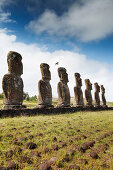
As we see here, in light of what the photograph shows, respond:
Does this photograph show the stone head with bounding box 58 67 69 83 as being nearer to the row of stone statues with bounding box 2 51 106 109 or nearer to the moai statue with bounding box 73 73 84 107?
the row of stone statues with bounding box 2 51 106 109

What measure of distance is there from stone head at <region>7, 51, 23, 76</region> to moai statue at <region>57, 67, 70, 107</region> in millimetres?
4408

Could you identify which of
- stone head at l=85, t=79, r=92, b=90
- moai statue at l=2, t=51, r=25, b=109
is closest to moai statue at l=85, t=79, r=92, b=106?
stone head at l=85, t=79, r=92, b=90

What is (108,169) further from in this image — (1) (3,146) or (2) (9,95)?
(2) (9,95)

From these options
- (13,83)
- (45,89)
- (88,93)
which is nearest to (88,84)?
(88,93)

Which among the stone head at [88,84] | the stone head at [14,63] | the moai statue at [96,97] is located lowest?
the moai statue at [96,97]

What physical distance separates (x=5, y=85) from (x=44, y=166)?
7.78 m

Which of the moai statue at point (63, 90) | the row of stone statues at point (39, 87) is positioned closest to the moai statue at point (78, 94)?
the row of stone statues at point (39, 87)

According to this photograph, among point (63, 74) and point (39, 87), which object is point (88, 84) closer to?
point (63, 74)

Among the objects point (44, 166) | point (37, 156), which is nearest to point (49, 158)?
point (37, 156)

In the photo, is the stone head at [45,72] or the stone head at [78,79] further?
the stone head at [78,79]

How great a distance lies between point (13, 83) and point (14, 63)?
142cm

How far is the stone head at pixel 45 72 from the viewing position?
11902mm

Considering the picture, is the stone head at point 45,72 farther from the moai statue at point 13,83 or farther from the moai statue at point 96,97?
the moai statue at point 96,97

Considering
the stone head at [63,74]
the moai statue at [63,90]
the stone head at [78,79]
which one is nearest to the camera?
the moai statue at [63,90]
